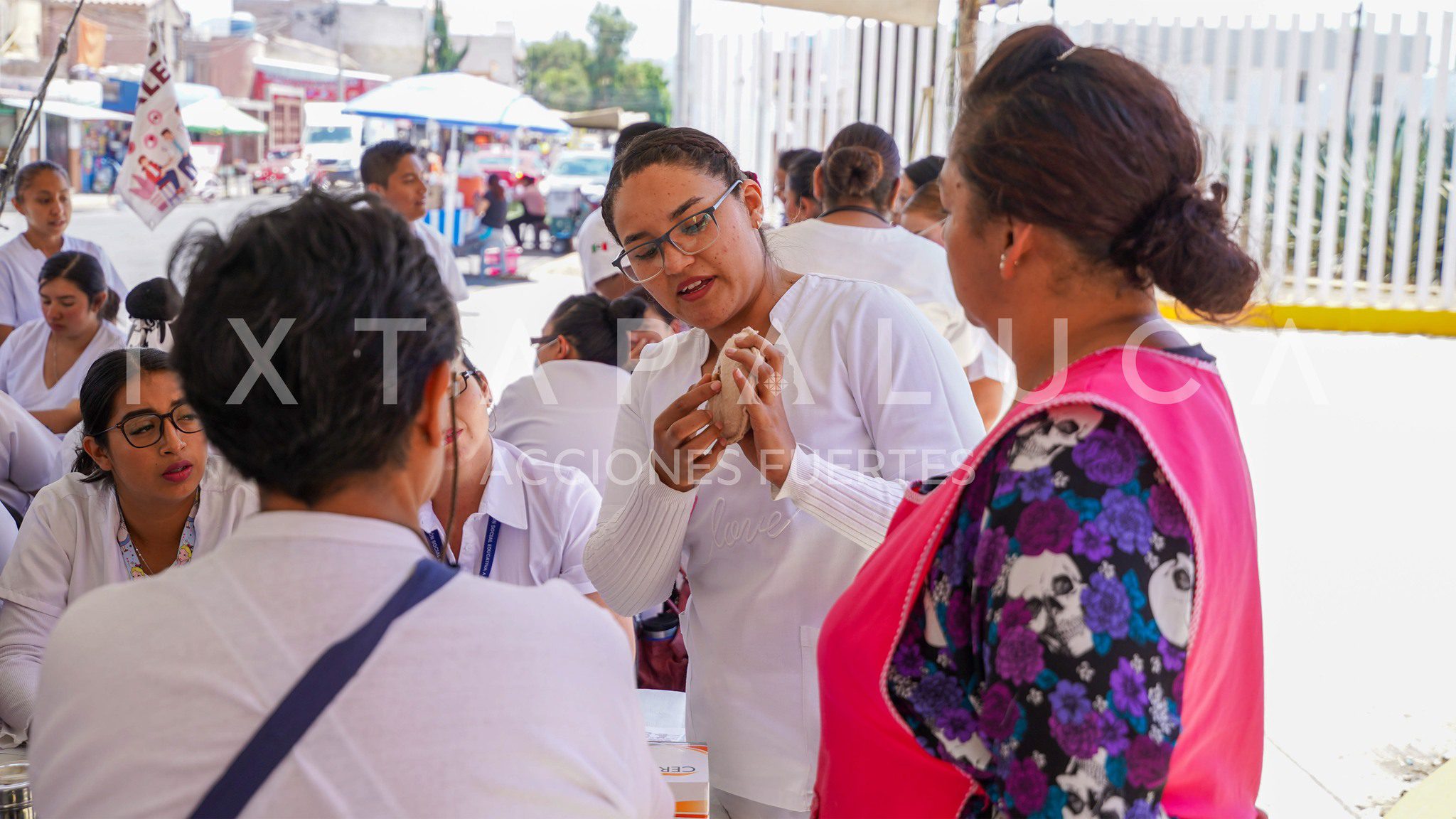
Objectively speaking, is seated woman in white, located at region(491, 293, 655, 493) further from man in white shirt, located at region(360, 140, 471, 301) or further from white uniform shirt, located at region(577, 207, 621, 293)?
man in white shirt, located at region(360, 140, 471, 301)

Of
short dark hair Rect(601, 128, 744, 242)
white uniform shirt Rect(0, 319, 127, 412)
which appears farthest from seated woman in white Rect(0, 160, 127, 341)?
short dark hair Rect(601, 128, 744, 242)

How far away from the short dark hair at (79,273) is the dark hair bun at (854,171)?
291 centimetres

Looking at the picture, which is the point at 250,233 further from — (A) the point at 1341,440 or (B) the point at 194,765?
(A) the point at 1341,440

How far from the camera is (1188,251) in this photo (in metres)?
1.10

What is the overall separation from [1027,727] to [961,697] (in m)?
0.13

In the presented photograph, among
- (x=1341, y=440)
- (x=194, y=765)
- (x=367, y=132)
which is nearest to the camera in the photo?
(x=194, y=765)

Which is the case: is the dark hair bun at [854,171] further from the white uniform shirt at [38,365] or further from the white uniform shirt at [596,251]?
the white uniform shirt at [38,365]

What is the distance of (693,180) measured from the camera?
196cm

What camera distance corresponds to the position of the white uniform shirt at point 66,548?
7.73 feet

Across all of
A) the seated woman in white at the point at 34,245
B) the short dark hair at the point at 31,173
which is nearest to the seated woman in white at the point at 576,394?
the seated woman in white at the point at 34,245

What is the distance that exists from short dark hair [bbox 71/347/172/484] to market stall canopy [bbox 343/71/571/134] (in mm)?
13934

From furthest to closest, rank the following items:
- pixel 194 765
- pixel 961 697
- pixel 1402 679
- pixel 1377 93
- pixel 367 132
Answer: pixel 367 132
pixel 1377 93
pixel 1402 679
pixel 961 697
pixel 194 765

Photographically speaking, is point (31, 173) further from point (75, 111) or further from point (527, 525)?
point (75, 111)

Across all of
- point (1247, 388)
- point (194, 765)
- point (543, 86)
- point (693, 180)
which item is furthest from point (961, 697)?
point (543, 86)
